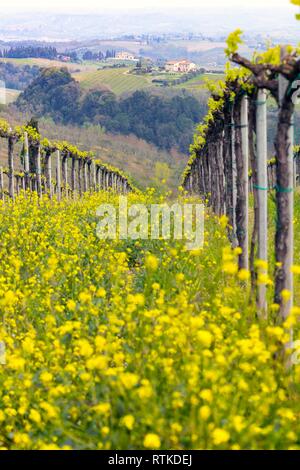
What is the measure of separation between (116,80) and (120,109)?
32032 millimetres

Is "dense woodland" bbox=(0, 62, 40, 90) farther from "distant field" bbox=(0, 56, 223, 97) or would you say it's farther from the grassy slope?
the grassy slope

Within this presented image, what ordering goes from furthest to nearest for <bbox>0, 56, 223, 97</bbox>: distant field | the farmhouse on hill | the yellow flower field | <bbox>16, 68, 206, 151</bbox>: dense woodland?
the farmhouse on hill, <bbox>0, 56, 223, 97</bbox>: distant field, <bbox>16, 68, 206, 151</bbox>: dense woodland, the yellow flower field

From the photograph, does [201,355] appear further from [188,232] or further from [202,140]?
[202,140]

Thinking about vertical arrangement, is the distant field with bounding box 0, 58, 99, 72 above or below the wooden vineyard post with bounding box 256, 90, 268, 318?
below

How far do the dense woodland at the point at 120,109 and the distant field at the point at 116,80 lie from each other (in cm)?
988

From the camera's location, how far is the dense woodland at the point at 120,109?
10788cm

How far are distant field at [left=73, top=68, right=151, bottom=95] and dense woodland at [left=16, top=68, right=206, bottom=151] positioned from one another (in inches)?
389

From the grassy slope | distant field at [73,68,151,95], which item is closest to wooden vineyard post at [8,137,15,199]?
the grassy slope

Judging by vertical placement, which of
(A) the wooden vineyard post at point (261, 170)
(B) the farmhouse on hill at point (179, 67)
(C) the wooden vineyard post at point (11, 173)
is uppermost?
(A) the wooden vineyard post at point (261, 170)

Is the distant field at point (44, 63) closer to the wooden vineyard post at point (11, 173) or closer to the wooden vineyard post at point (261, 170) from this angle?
the wooden vineyard post at point (11, 173)

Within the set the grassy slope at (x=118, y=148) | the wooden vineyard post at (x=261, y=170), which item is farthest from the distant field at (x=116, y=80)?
the wooden vineyard post at (x=261, y=170)

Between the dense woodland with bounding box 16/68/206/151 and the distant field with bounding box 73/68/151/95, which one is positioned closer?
the dense woodland with bounding box 16/68/206/151

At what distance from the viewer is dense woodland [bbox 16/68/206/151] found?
10788 centimetres

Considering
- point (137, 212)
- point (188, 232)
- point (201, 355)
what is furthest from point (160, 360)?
point (137, 212)
